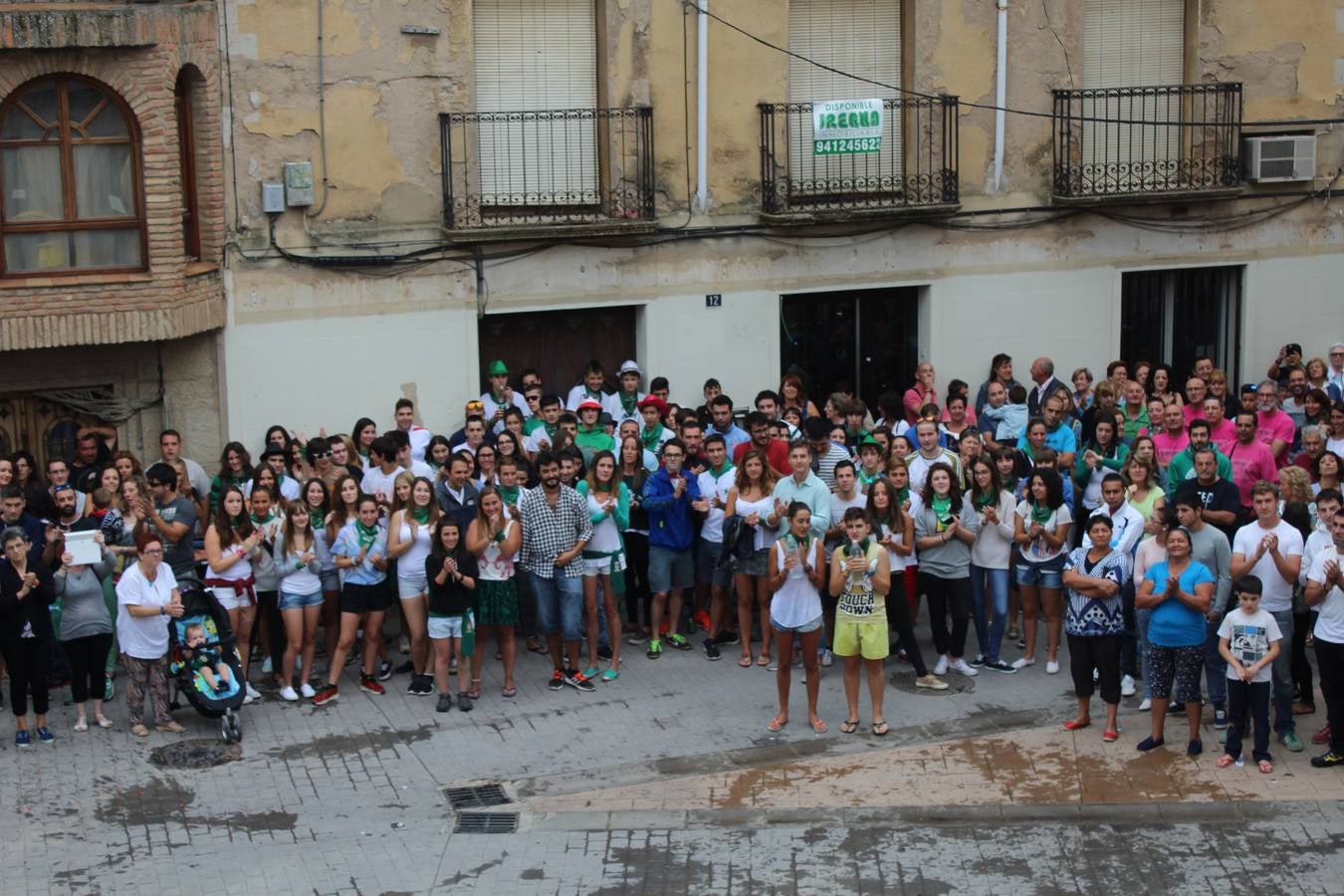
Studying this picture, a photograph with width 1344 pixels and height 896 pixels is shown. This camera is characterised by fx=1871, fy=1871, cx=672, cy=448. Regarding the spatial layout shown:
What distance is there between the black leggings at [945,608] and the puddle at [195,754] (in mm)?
5393

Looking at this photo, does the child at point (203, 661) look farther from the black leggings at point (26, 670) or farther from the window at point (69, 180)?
the window at point (69, 180)

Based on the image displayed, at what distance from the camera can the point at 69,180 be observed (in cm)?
1630

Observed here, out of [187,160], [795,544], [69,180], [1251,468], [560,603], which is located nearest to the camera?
[795,544]

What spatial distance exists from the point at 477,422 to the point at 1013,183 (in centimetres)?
692

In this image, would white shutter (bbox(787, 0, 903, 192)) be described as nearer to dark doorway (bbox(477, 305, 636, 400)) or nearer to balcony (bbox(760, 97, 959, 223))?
balcony (bbox(760, 97, 959, 223))

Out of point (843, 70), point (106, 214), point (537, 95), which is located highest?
point (843, 70)

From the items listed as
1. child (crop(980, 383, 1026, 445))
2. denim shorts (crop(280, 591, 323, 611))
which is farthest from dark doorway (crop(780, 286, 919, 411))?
denim shorts (crop(280, 591, 323, 611))

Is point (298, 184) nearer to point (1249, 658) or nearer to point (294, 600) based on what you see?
point (294, 600)

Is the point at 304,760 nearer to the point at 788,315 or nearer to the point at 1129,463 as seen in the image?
the point at 1129,463

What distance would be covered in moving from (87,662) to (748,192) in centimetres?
847

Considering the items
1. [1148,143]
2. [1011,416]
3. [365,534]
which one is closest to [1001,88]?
[1148,143]

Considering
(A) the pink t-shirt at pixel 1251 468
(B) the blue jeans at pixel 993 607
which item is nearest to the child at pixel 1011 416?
(A) the pink t-shirt at pixel 1251 468

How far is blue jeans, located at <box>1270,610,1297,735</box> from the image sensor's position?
42.8ft

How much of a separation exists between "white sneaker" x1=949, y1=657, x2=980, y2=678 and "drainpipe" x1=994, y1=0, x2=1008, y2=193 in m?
6.74
